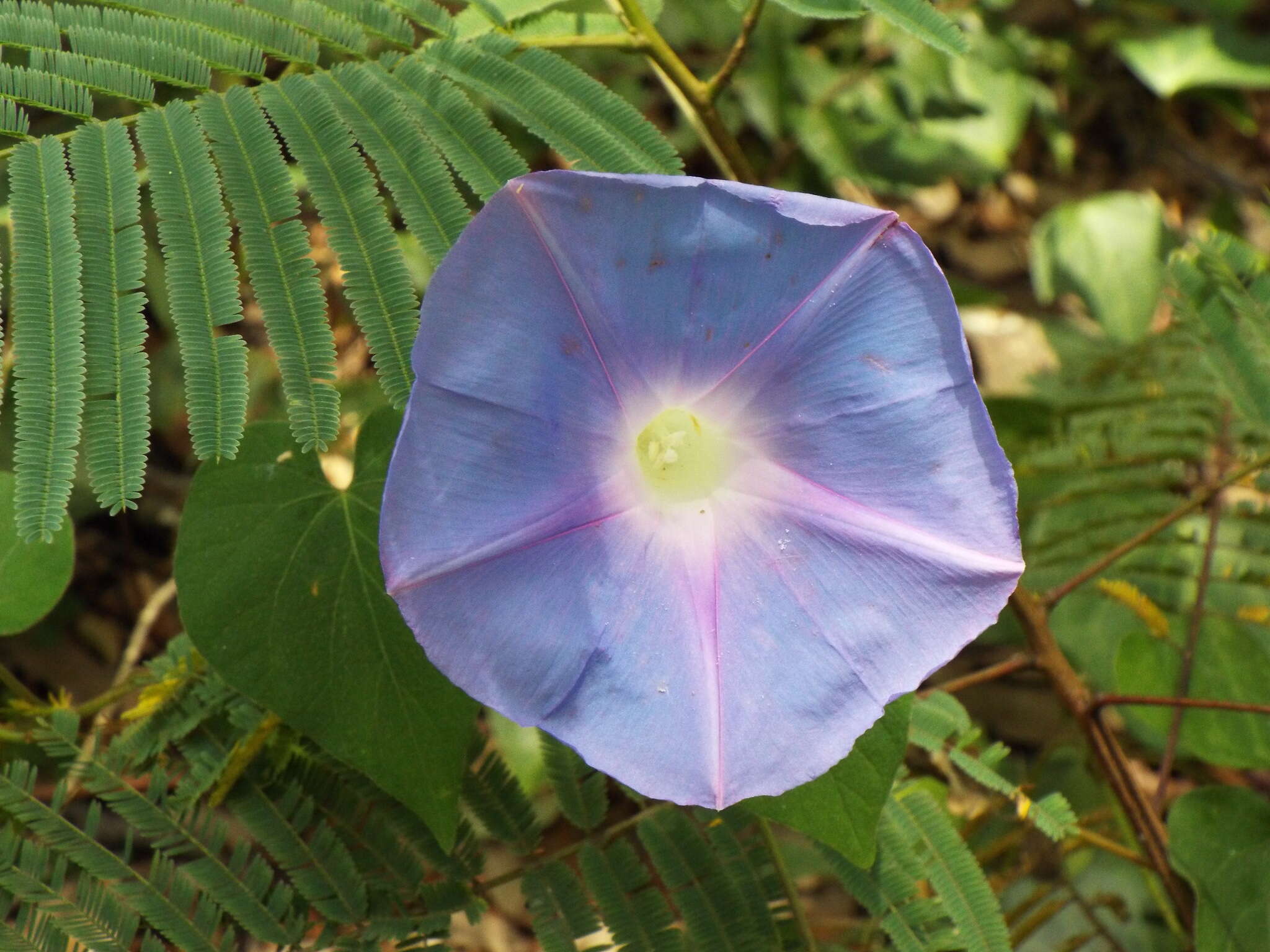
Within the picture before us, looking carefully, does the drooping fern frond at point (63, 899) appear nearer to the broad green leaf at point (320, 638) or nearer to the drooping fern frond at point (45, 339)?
the broad green leaf at point (320, 638)

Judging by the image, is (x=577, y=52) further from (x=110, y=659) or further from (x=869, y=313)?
(x=110, y=659)

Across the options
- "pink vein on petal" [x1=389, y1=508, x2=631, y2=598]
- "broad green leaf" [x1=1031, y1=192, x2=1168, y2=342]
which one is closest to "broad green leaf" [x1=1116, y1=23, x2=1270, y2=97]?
"broad green leaf" [x1=1031, y1=192, x2=1168, y2=342]

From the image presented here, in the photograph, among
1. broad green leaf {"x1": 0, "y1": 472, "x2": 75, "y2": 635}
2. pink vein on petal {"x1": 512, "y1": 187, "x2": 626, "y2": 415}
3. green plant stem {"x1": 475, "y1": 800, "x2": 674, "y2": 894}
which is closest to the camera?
pink vein on petal {"x1": 512, "y1": 187, "x2": 626, "y2": 415}

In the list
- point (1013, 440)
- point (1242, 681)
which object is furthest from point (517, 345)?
point (1013, 440)

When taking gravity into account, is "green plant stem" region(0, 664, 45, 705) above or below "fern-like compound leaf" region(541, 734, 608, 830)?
above

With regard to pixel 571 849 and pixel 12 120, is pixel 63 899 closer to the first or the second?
pixel 571 849

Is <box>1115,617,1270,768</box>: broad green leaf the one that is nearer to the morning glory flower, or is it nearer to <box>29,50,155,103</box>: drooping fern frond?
the morning glory flower
